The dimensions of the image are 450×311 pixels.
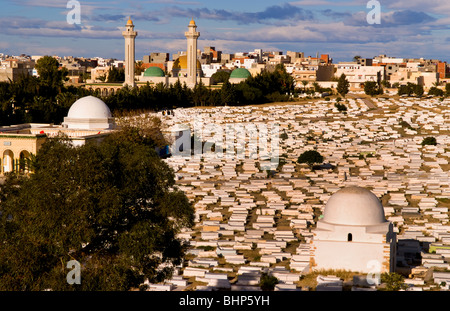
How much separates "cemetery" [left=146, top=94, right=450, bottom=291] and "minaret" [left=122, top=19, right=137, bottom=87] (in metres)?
13.6

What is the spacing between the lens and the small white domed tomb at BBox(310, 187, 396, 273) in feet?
54.7

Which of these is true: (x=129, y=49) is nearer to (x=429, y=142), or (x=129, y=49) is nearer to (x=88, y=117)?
(x=429, y=142)

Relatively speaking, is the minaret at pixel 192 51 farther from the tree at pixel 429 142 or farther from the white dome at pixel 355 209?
the white dome at pixel 355 209

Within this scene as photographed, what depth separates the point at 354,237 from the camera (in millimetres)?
16734

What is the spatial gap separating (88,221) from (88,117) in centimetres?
2217

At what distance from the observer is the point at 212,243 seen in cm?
2105

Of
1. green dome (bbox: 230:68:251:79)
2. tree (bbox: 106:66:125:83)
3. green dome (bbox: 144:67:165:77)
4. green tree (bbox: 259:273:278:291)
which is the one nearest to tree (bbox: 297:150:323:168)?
green tree (bbox: 259:273:278:291)

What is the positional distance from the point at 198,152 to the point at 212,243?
2009cm

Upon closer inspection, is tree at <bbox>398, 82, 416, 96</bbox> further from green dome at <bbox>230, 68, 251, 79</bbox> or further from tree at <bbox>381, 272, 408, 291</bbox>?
tree at <bbox>381, 272, 408, 291</bbox>

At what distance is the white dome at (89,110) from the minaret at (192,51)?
37925 mm

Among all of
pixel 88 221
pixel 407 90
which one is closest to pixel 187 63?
pixel 407 90

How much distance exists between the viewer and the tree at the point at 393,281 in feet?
51.3

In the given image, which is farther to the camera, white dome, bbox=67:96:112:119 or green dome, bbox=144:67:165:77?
green dome, bbox=144:67:165:77
